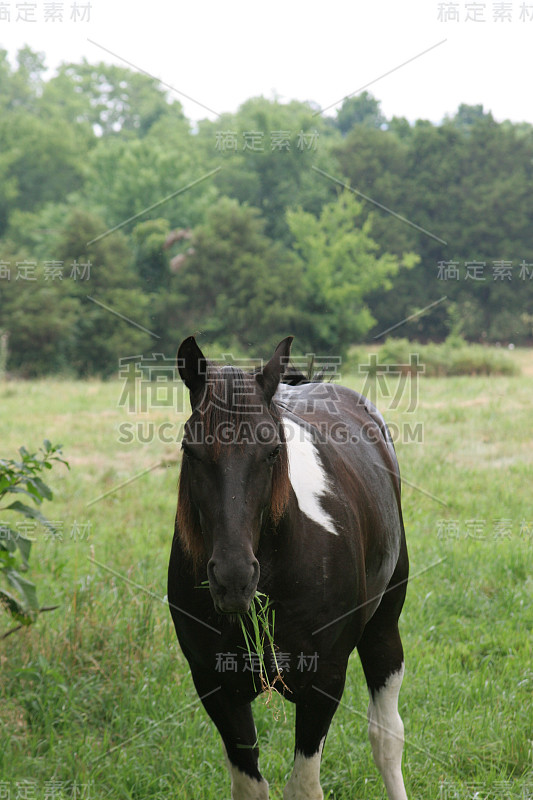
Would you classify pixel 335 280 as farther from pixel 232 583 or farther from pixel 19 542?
pixel 232 583

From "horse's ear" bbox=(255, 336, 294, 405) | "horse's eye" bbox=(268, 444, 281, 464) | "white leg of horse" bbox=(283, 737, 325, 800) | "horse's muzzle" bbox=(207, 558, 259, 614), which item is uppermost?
"horse's ear" bbox=(255, 336, 294, 405)

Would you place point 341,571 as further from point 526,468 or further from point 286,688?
point 526,468

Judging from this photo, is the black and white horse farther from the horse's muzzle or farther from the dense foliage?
the dense foliage

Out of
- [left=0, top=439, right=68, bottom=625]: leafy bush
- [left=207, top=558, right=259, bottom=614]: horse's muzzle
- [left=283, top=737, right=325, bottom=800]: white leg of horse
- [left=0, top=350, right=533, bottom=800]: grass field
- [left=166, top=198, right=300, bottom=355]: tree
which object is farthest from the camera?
[left=166, top=198, right=300, bottom=355]: tree

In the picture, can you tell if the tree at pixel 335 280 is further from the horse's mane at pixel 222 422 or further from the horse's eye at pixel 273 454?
the horse's eye at pixel 273 454

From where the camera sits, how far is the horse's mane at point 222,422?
84.8 inches

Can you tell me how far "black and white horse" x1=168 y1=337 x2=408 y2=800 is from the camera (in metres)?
2.12

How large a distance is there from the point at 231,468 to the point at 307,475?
738mm

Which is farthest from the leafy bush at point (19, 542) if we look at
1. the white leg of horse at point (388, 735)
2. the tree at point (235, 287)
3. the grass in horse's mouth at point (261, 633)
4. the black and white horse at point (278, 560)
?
the tree at point (235, 287)

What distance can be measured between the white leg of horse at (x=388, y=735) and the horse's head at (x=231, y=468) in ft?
4.70

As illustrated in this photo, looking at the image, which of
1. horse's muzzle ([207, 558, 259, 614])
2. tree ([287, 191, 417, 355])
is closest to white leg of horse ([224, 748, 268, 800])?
horse's muzzle ([207, 558, 259, 614])

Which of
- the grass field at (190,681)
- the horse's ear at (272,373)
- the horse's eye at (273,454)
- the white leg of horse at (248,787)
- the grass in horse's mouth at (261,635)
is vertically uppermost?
the horse's ear at (272,373)

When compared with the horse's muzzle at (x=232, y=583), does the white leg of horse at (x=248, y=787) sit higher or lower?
lower

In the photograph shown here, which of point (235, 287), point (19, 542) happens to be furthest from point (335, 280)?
point (19, 542)
